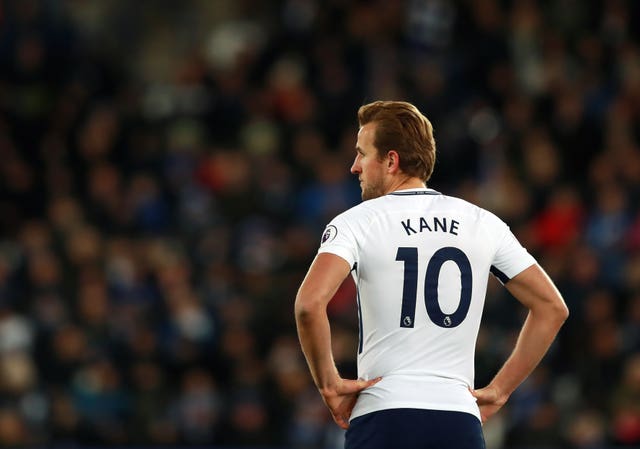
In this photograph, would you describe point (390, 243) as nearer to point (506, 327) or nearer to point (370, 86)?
point (506, 327)

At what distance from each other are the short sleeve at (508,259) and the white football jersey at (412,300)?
114 mm

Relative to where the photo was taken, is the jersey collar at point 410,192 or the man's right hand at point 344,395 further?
the jersey collar at point 410,192

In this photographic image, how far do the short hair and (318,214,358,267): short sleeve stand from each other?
306mm

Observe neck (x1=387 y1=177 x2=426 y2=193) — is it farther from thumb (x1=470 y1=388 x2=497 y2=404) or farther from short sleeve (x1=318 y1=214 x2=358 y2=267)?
thumb (x1=470 y1=388 x2=497 y2=404)

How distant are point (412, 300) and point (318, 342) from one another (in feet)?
1.04

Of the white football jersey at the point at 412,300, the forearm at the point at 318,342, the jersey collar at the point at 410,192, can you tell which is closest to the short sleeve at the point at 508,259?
the white football jersey at the point at 412,300

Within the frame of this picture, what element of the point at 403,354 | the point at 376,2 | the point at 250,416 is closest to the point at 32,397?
the point at 250,416

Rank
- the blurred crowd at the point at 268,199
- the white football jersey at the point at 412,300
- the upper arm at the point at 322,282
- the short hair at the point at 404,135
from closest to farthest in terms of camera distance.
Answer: the upper arm at the point at 322,282
the white football jersey at the point at 412,300
the short hair at the point at 404,135
the blurred crowd at the point at 268,199

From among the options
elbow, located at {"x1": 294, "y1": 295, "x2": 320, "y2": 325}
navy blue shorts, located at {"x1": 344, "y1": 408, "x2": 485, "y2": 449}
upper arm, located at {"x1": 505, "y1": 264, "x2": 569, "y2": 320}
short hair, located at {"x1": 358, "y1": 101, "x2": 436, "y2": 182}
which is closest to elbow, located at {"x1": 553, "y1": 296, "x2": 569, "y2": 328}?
upper arm, located at {"x1": 505, "y1": 264, "x2": 569, "y2": 320}

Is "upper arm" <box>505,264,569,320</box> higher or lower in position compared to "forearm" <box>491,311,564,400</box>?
higher

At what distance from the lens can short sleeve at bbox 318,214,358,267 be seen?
3.94m

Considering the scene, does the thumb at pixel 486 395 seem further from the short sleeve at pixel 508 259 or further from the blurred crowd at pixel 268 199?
the blurred crowd at pixel 268 199

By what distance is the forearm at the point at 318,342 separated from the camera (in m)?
3.90

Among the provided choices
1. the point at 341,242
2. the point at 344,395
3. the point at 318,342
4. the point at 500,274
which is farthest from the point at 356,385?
the point at 500,274
